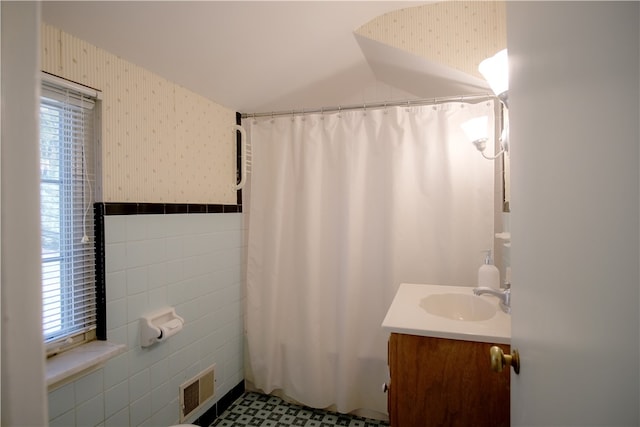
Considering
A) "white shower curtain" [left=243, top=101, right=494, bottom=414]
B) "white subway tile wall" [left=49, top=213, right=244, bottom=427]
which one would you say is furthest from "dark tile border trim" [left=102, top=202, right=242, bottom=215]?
"white shower curtain" [left=243, top=101, right=494, bottom=414]

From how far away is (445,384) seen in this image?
112cm

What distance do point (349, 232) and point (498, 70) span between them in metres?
1.13

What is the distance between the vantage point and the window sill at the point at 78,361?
42.0 inches

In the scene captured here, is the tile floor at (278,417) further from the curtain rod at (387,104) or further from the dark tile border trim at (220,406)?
the curtain rod at (387,104)

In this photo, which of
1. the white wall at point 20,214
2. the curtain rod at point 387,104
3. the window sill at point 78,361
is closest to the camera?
the white wall at point 20,214

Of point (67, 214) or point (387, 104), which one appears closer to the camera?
point (67, 214)

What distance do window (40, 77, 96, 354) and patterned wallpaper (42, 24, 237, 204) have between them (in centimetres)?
7

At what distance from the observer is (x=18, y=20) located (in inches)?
12.1

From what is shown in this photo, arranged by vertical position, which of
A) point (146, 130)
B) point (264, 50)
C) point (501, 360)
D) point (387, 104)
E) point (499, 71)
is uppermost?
point (264, 50)

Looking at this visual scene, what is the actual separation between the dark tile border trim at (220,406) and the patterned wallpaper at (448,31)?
2.28m

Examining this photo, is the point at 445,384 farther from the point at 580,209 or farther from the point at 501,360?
the point at 580,209

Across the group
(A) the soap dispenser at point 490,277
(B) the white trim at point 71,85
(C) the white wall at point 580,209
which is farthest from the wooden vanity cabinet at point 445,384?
(B) the white trim at point 71,85

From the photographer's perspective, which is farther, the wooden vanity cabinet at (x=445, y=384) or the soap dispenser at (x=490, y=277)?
the soap dispenser at (x=490, y=277)

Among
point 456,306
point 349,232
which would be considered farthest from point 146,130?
point 456,306
